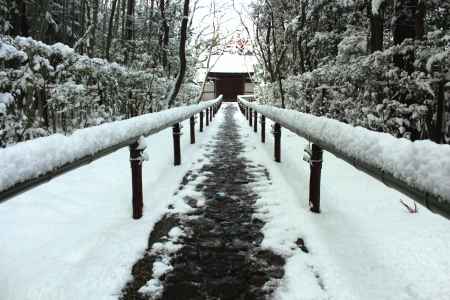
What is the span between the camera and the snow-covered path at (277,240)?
2.46 meters

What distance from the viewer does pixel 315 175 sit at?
3998 millimetres

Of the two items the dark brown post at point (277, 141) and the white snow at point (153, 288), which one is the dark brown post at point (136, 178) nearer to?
the white snow at point (153, 288)

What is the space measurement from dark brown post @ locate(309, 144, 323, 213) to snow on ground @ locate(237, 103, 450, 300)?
130 millimetres

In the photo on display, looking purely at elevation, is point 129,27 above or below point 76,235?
above

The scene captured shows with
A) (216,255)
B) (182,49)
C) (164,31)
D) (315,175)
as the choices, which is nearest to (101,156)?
(216,255)

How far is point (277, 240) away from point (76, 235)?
184 centimetres

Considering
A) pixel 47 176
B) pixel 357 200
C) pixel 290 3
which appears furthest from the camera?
pixel 290 3

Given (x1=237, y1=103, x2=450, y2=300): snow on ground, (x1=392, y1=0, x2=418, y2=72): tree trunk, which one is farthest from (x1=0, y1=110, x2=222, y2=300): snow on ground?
(x1=392, y1=0, x2=418, y2=72): tree trunk

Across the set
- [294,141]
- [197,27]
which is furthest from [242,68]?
[294,141]

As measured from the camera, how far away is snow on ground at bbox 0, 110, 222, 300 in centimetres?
→ 247

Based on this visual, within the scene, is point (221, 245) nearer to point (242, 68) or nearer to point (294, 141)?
point (294, 141)

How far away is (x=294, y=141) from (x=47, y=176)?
8698mm

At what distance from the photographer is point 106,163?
6.42 meters

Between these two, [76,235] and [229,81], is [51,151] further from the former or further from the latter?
[229,81]
